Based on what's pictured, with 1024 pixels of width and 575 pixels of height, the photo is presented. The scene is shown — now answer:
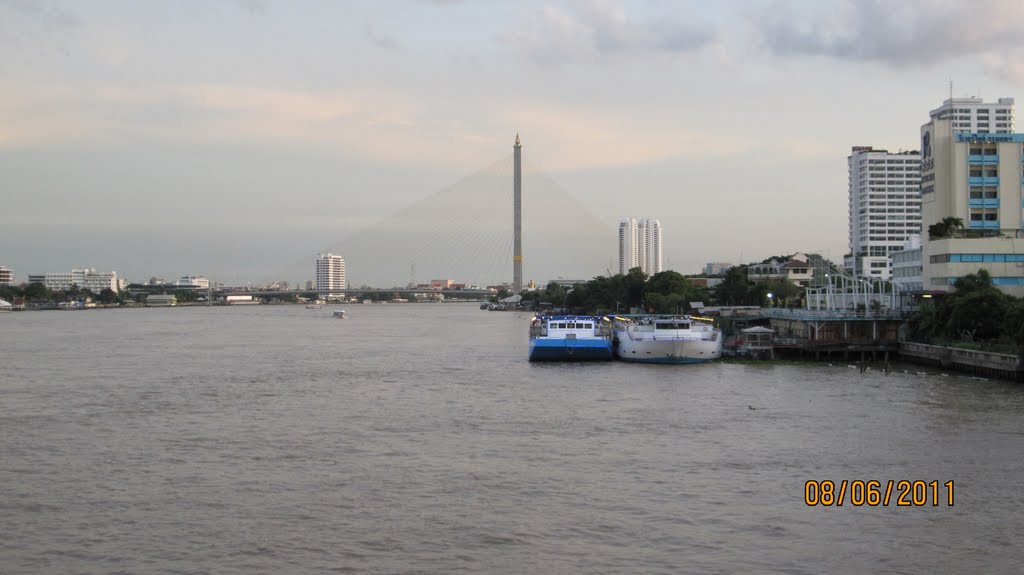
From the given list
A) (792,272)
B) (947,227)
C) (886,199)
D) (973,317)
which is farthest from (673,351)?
(886,199)

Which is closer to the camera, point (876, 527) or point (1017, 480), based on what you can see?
point (876, 527)

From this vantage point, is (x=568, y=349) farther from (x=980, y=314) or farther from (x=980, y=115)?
(x=980, y=115)

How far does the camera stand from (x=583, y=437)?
43.8 ft

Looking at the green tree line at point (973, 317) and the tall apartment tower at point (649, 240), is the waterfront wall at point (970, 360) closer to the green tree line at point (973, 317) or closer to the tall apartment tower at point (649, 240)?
the green tree line at point (973, 317)

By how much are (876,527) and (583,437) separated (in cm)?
507

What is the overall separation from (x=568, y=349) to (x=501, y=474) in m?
14.9

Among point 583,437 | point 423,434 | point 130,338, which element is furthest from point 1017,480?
point 130,338

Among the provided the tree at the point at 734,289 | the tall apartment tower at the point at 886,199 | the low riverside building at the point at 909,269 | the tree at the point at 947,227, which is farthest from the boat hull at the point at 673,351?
the tall apartment tower at the point at 886,199

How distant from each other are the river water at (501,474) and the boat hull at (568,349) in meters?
4.85

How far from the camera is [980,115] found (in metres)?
67.9

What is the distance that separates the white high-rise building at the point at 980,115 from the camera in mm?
66975

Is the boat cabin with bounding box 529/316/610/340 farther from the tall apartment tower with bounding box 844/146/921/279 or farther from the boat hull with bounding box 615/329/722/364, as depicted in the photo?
the tall apartment tower with bounding box 844/146/921/279

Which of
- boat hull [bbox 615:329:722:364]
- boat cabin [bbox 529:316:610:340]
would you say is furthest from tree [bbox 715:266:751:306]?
boat hull [bbox 615:329:722:364]

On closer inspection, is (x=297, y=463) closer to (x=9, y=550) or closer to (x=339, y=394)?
(x=9, y=550)
